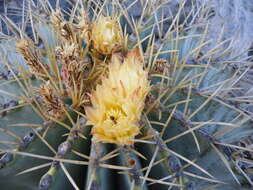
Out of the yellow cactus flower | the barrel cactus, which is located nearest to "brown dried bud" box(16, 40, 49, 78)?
the barrel cactus

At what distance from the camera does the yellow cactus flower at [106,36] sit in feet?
3.15

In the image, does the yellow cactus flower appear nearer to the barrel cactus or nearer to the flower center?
the barrel cactus

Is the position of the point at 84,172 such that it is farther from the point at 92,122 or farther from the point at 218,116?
the point at 218,116

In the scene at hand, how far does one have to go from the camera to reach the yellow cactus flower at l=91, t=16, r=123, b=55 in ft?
3.15

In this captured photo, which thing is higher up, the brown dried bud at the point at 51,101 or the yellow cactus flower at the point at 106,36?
the yellow cactus flower at the point at 106,36

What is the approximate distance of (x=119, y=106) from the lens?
0.75 meters

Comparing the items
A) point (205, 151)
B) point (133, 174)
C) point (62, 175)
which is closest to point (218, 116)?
point (205, 151)

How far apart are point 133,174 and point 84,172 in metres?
0.24

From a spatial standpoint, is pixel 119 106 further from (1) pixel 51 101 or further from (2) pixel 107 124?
(1) pixel 51 101

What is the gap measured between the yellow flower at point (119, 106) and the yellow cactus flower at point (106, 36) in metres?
0.21

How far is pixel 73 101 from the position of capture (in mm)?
879

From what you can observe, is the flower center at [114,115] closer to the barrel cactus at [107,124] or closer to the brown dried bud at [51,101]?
the barrel cactus at [107,124]

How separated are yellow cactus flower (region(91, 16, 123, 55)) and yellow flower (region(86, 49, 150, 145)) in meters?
0.21

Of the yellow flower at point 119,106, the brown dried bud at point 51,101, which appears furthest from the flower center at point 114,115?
the brown dried bud at point 51,101
